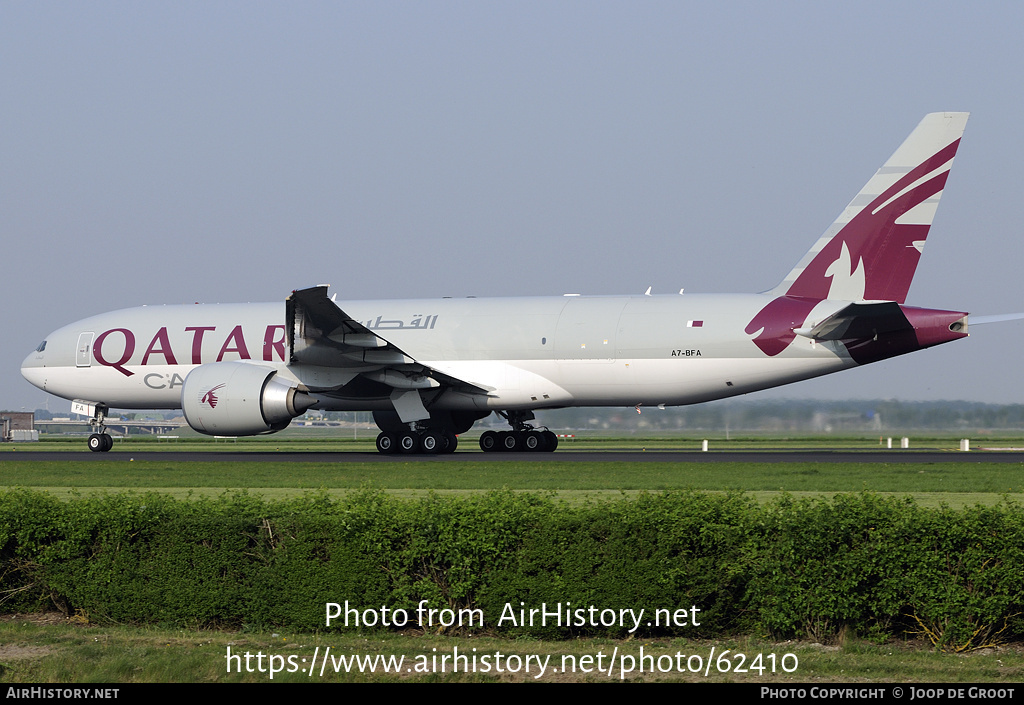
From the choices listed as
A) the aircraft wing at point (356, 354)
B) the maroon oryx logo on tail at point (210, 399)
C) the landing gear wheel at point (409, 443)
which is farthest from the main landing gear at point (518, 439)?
the maroon oryx logo on tail at point (210, 399)

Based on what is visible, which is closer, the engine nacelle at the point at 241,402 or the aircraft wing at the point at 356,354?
the aircraft wing at the point at 356,354

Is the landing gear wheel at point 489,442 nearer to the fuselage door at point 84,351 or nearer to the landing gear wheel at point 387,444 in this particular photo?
the landing gear wheel at point 387,444

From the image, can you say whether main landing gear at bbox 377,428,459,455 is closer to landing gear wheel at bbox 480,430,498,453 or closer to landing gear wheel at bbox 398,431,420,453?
landing gear wheel at bbox 398,431,420,453

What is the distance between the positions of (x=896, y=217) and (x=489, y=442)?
1337cm

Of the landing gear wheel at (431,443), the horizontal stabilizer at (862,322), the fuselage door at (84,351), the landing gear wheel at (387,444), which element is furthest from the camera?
the fuselage door at (84,351)

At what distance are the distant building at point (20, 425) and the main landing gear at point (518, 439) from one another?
1459 inches

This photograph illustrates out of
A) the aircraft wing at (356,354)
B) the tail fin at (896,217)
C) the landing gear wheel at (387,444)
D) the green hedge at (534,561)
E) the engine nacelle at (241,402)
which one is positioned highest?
the tail fin at (896,217)

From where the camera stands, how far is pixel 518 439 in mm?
33000

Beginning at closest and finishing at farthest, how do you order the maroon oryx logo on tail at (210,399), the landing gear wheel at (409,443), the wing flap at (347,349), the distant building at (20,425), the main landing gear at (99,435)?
1. the wing flap at (347,349)
2. the maroon oryx logo on tail at (210,399)
3. the landing gear wheel at (409,443)
4. the main landing gear at (99,435)
5. the distant building at (20,425)

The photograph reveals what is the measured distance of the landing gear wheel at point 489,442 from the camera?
1293 inches

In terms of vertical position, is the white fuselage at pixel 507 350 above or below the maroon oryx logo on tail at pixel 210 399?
above
